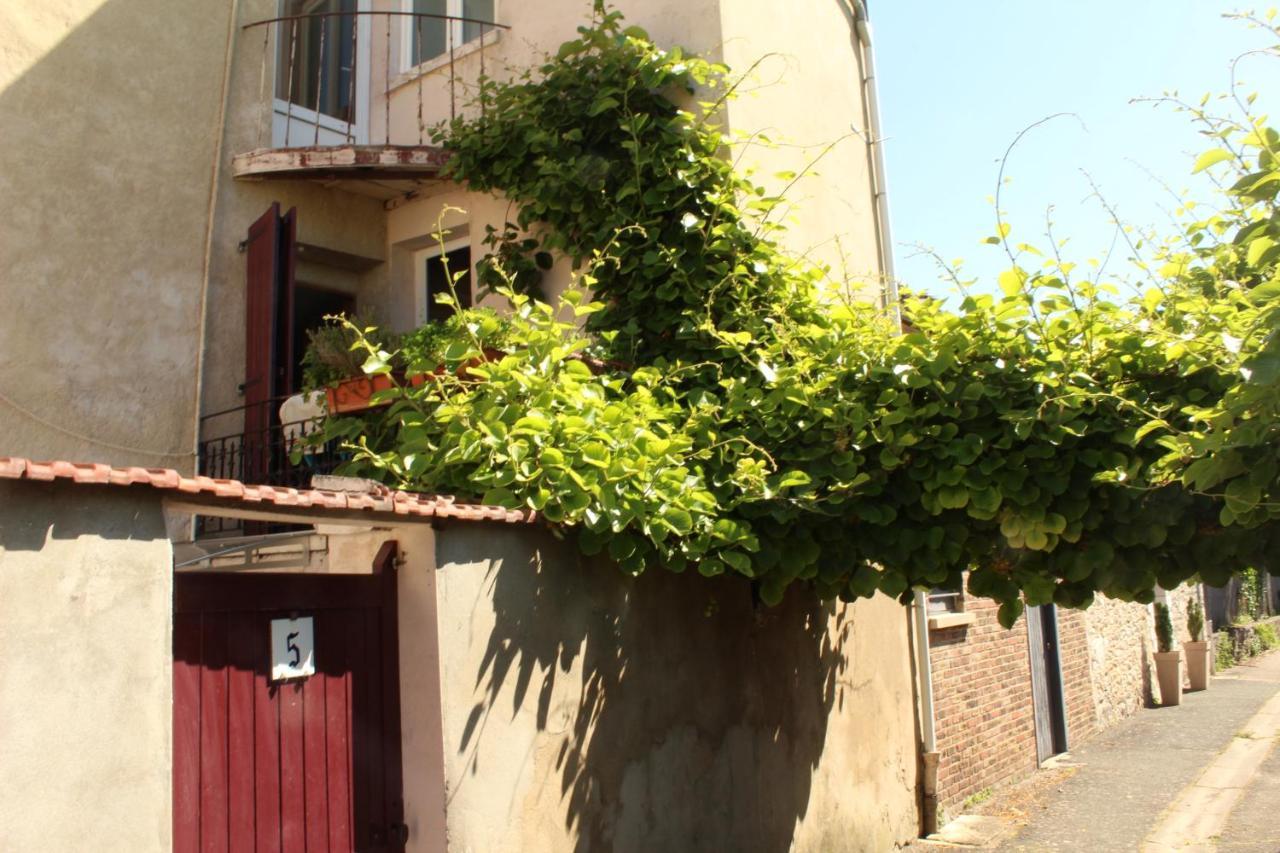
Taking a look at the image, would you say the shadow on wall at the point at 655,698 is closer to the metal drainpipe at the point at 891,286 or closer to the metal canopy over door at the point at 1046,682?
the metal drainpipe at the point at 891,286

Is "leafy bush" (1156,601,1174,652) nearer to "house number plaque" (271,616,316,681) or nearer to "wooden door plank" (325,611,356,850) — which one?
"wooden door plank" (325,611,356,850)

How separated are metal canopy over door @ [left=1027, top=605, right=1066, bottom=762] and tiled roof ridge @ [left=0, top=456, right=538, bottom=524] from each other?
28.9ft

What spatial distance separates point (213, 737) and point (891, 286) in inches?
274

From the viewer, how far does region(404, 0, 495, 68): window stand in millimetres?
9102

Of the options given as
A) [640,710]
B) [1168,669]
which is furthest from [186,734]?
[1168,669]

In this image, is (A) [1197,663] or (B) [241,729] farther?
(A) [1197,663]

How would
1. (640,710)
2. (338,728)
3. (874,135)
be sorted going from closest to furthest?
1. (338,728)
2. (640,710)
3. (874,135)

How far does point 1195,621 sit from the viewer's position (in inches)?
770

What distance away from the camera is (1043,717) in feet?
40.2

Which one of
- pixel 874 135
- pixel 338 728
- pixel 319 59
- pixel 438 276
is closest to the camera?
pixel 338 728

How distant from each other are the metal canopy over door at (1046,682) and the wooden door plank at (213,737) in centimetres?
989

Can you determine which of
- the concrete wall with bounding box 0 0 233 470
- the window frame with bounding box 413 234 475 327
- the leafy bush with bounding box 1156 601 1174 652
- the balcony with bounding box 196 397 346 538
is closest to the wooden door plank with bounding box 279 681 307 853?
the balcony with bounding box 196 397 346 538

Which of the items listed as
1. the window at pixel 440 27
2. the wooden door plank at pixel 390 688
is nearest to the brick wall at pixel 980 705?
the wooden door plank at pixel 390 688

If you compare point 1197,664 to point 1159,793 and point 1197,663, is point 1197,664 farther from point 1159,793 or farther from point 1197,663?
point 1159,793
